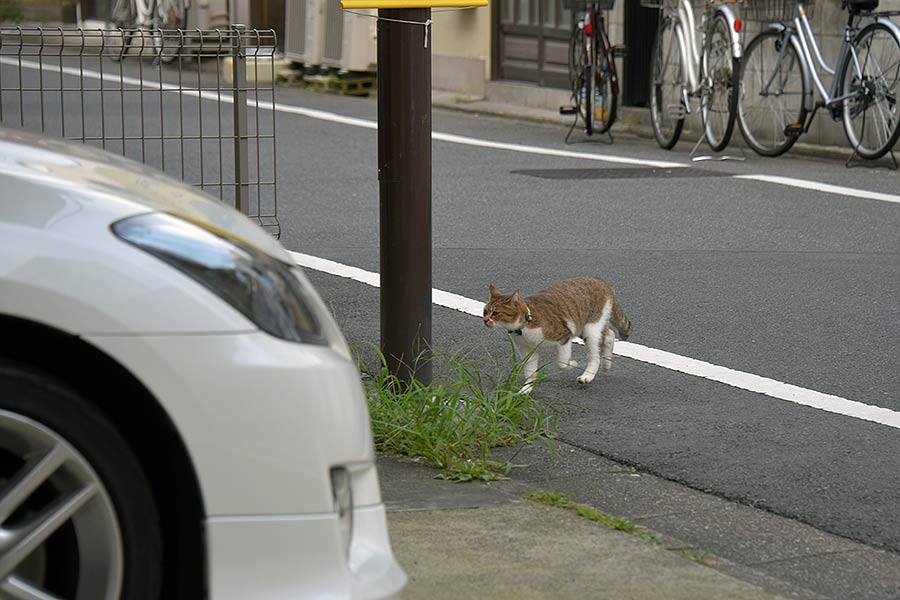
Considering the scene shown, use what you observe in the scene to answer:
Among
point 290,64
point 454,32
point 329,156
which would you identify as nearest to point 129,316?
point 329,156

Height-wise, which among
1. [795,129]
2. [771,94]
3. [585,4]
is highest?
[585,4]

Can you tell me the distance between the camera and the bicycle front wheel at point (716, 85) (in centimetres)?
1288

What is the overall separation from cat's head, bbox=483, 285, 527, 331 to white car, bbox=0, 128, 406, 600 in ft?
8.53

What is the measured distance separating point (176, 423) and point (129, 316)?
0.20 metres

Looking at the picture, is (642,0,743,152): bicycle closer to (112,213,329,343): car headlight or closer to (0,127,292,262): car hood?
(0,127,292,262): car hood

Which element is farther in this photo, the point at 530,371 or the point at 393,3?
the point at 530,371

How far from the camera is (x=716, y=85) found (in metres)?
13.1

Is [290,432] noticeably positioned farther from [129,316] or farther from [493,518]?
[493,518]

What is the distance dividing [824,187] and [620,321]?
524 centimetres

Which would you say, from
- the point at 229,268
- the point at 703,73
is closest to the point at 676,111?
the point at 703,73

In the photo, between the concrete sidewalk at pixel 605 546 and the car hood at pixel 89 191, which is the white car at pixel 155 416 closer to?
the car hood at pixel 89 191

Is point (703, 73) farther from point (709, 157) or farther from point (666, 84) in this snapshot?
point (709, 157)

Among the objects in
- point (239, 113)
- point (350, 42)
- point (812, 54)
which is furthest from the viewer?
point (350, 42)

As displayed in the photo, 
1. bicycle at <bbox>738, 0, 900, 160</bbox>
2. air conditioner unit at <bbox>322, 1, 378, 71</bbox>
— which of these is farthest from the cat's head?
air conditioner unit at <bbox>322, 1, 378, 71</bbox>
